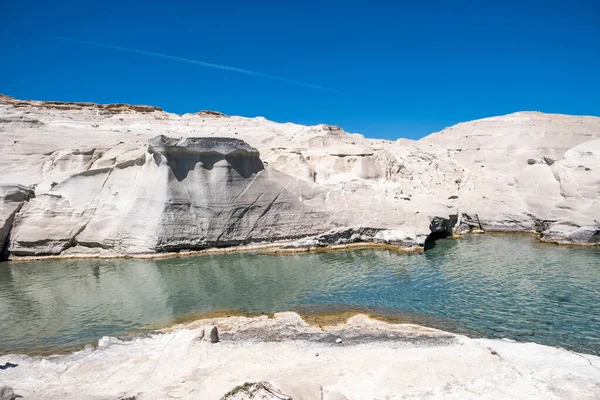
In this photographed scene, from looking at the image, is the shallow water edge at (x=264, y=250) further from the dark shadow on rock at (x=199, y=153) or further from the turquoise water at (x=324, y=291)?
the dark shadow on rock at (x=199, y=153)

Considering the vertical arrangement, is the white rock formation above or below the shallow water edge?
above

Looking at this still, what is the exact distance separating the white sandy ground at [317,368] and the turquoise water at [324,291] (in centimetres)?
203

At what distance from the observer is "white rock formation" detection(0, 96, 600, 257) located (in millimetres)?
21016

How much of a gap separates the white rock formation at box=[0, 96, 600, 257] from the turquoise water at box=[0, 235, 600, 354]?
167 cm

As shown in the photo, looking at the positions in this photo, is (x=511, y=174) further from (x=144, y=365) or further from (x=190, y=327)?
(x=144, y=365)

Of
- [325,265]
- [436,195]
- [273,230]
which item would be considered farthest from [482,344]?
[436,195]

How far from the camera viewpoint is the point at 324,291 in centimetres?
1438

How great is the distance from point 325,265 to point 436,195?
12.9 metres

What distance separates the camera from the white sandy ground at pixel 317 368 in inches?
265

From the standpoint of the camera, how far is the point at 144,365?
819 cm

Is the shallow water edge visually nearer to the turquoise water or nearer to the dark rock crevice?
the turquoise water

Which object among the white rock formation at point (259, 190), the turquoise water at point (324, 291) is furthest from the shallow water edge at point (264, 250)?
the turquoise water at point (324, 291)

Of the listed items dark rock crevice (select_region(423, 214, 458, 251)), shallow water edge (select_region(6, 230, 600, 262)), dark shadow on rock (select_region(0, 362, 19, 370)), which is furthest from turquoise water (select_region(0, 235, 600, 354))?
dark rock crevice (select_region(423, 214, 458, 251))

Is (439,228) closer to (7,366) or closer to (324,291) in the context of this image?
(324,291)
